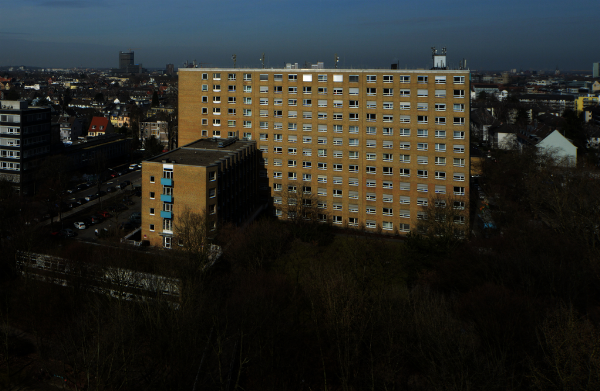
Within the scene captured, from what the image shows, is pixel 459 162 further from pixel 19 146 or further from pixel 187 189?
pixel 19 146

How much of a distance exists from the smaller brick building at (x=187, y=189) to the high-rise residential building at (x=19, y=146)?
24354 mm

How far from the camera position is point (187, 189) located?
1340 inches

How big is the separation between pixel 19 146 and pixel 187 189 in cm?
2966

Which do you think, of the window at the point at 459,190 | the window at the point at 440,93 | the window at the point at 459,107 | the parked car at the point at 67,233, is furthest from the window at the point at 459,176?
the parked car at the point at 67,233

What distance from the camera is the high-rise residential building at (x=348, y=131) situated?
132 ft

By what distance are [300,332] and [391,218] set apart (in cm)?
2269

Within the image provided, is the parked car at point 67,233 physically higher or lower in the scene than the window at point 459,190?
lower

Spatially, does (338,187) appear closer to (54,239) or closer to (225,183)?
(225,183)

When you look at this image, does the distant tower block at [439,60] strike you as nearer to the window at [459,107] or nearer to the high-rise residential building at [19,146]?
the window at [459,107]

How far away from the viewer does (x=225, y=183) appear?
36.1 m

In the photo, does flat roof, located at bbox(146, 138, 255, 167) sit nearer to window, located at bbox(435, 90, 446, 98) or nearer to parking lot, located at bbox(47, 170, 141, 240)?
parking lot, located at bbox(47, 170, 141, 240)

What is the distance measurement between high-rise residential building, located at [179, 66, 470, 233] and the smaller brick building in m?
6.78

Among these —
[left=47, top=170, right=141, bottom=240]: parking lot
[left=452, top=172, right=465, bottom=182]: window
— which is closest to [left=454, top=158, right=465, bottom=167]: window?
[left=452, top=172, right=465, bottom=182]: window

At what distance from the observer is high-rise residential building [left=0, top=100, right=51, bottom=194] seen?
5209 cm
